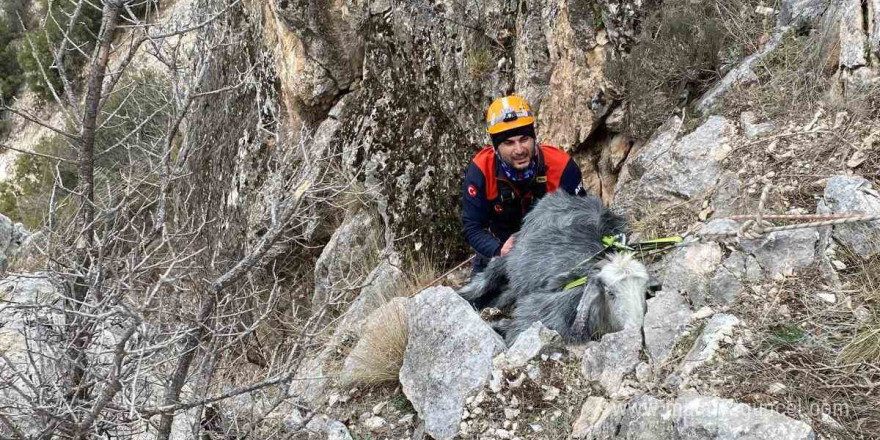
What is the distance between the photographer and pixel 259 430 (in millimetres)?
3141

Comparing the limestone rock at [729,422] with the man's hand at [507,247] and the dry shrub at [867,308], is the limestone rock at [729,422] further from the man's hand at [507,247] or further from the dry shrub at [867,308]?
the man's hand at [507,247]

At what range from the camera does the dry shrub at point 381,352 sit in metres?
3.43

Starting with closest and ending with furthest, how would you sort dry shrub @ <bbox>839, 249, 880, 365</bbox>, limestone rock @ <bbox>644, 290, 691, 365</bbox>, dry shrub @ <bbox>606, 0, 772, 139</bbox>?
dry shrub @ <bbox>839, 249, 880, 365</bbox> → limestone rock @ <bbox>644, 290, 691, 365</bbox> → dry shrub @ <bbox>606, 0, 772, 139</bbox>

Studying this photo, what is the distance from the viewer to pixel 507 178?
4090 millimetres

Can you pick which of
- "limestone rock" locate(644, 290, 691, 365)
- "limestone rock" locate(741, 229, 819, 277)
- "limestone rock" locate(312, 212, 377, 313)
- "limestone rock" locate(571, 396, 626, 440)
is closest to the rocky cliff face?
"limestone rock" locate(312, 212, 377, 313)

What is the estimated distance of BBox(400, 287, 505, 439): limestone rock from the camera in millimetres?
2852

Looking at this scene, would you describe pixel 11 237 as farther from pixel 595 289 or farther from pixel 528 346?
pixel 595 289

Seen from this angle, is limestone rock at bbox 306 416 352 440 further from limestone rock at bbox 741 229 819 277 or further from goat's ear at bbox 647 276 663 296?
limestone rock at bbox 741 229 819 277

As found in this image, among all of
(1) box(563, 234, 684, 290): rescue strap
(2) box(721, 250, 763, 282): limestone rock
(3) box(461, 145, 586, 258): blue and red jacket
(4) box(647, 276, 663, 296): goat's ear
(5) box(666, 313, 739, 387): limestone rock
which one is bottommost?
(5) box(666, 313, 739, 387): limestone rock

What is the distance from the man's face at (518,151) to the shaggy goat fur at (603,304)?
1.09m

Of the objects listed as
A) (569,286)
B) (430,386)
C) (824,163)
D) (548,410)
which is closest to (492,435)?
(548,410)

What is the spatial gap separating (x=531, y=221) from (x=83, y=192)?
2.41m

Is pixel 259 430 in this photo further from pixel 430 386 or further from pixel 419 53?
pixel 419 53

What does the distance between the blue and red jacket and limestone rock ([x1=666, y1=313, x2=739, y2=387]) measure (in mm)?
1703
